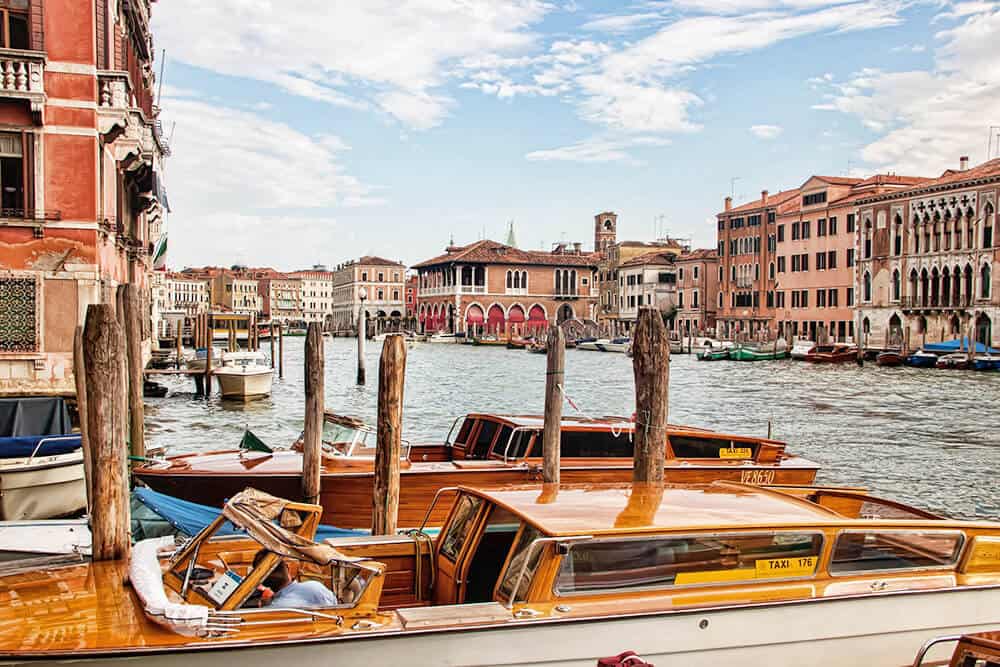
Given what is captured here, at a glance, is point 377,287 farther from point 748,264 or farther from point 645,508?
point 645,508

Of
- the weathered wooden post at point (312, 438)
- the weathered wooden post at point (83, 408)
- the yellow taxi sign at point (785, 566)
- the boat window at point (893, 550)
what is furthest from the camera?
the weathered wooden post at point (312, 438)

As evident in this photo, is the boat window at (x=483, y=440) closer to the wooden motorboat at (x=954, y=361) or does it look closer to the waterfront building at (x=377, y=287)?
the wooden motorboat at (x=954, y=361)

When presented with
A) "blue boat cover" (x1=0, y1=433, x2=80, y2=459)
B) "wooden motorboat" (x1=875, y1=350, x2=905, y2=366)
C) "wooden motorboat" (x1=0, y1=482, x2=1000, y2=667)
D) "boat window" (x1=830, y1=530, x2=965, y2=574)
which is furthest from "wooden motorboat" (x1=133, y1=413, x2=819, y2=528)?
"wooden motorboat" (x1=875, y1=350, x2=905, y2=366)

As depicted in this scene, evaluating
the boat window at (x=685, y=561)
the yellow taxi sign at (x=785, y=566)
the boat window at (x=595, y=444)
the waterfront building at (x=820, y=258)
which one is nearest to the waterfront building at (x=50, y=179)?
the boat window at (x=595, y=444)

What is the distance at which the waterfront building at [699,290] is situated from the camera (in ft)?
220

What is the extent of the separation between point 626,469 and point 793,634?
4.84 meters

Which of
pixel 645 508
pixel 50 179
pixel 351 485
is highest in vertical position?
pixel 50 179

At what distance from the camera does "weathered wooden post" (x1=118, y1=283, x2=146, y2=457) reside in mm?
10336

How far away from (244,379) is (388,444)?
61.5ft

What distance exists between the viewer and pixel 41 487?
393 inches

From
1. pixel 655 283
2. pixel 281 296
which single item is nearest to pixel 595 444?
pixel 655 283

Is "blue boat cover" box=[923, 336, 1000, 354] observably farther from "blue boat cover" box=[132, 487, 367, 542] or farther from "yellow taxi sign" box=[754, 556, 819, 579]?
"yellow taxi sign" box=[754, 556, 819, 579]

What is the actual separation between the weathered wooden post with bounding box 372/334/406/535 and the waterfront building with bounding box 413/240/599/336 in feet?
234

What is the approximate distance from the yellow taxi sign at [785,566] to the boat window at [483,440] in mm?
5180
